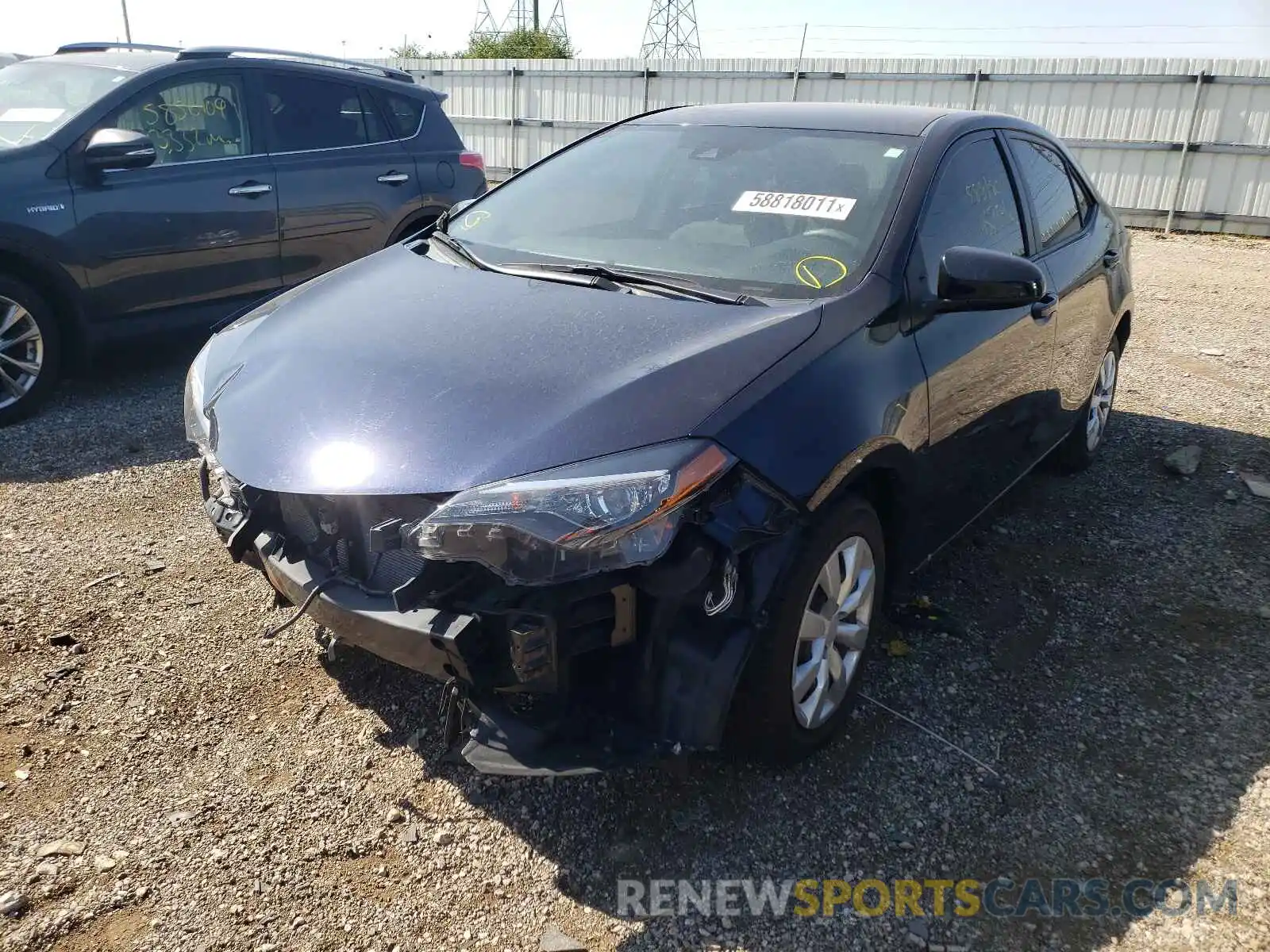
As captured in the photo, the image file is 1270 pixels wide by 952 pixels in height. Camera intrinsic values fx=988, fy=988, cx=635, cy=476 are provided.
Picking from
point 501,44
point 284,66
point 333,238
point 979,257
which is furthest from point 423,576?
point 501,44

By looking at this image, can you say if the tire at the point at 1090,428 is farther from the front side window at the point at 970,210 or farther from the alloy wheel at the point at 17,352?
the alloy wheel at the point at 17,352

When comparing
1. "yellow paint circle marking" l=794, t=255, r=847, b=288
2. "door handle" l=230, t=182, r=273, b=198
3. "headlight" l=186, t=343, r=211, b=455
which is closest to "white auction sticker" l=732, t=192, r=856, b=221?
"yellow paint circle marking" l=794, t=255, r=847, b=288

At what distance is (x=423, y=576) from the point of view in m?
2.11

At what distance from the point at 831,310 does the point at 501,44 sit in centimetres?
3496

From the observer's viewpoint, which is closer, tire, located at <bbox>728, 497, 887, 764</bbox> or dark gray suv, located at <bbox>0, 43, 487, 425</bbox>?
tire, located at <bbox>728, 497, 887, 764</bbox>

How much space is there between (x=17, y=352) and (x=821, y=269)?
4.23 metres

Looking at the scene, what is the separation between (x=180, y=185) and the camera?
542cm

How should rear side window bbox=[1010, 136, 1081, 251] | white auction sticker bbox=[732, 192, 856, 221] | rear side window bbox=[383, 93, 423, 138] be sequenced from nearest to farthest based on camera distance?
white auction sticker bbox=[732, 192, 856, 221] → rear side window bbox=[1010, 136, 1081, 251] → rear side window bbox=[383, 93, 423, 138]

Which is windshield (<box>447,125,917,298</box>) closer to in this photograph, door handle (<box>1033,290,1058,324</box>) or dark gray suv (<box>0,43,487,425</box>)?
door handle (<box>1033,290,1058,324</box>)

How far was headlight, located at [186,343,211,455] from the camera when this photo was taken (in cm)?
264

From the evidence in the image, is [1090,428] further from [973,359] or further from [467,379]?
[467,379]

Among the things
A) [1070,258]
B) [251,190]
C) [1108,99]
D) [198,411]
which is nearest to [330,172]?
[251,190]

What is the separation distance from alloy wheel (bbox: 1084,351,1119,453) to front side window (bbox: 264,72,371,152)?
15.2 feet

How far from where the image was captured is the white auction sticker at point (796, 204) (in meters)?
3.06
